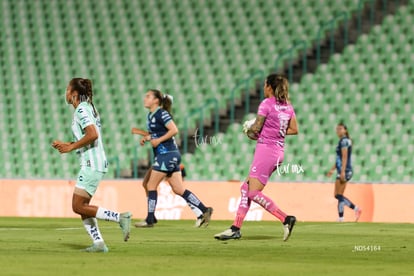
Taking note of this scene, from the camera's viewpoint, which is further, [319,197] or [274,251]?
[319,197]

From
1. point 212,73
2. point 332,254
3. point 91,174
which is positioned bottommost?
point 332,254

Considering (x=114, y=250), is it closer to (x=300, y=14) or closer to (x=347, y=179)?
(x=347, y=179)

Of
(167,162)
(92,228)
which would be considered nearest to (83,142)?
(92,228)

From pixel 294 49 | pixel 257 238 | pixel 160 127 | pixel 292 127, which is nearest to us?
pixel 292 127

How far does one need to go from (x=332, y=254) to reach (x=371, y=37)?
1627 centimetres

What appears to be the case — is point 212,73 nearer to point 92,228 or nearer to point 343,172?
point 343,172

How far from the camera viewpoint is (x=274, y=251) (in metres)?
12.4

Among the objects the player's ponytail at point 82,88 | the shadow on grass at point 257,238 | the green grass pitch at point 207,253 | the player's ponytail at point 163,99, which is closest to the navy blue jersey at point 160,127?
the player's ponytail at point 163,99

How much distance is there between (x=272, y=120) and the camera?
14.0m

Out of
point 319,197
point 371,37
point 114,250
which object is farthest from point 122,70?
point 114,250

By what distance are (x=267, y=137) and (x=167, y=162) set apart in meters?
3.90

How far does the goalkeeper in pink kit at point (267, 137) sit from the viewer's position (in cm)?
1397

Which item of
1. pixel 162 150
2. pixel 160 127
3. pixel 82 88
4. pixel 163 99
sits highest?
pixel 163 99

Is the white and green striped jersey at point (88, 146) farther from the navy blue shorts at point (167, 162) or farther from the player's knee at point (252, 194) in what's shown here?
the navy blue shorts at point (167, 162)
